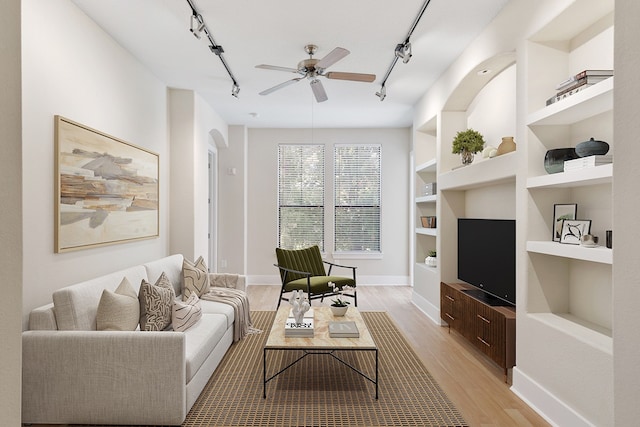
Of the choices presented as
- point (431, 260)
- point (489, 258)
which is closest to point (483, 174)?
point (489, 258)

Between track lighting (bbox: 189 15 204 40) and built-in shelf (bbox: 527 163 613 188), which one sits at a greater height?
track lighting (bbox: 189 15 204 40)

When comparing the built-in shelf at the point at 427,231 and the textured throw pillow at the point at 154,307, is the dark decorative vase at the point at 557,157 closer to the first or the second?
the built-in shelf at the point at 427,231

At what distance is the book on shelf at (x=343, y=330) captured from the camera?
2.92m

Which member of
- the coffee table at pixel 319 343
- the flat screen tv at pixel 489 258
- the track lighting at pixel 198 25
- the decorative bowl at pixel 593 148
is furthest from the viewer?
the flat screen tv at pixel 489 258

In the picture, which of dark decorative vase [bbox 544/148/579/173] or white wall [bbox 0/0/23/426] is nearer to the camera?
white wall [bbox 0/0/23/426]

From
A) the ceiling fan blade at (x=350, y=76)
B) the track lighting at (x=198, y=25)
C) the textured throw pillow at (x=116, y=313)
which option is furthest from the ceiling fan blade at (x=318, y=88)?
the textured throw pillow at (x=116, y=313)

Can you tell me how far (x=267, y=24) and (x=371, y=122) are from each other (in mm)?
3669

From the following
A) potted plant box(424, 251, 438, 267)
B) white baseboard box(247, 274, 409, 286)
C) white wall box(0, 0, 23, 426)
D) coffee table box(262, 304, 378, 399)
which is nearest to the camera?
white wall box(0, 0, 23, 426)

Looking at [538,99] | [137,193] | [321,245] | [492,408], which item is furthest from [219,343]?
[321,245]

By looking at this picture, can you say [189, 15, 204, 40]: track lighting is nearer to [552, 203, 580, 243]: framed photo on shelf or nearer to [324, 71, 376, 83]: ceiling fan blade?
[324, 71, 376, 83]: ceiling fan blade

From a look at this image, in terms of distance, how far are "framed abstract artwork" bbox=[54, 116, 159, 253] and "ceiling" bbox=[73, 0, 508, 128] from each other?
939 millimetres

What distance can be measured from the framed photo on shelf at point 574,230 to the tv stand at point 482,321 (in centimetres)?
77

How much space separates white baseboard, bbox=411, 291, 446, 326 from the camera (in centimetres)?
467

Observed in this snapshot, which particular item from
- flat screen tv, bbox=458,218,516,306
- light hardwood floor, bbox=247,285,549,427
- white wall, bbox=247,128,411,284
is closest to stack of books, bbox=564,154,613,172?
flat screen tv, bbox=458,218,516,306
